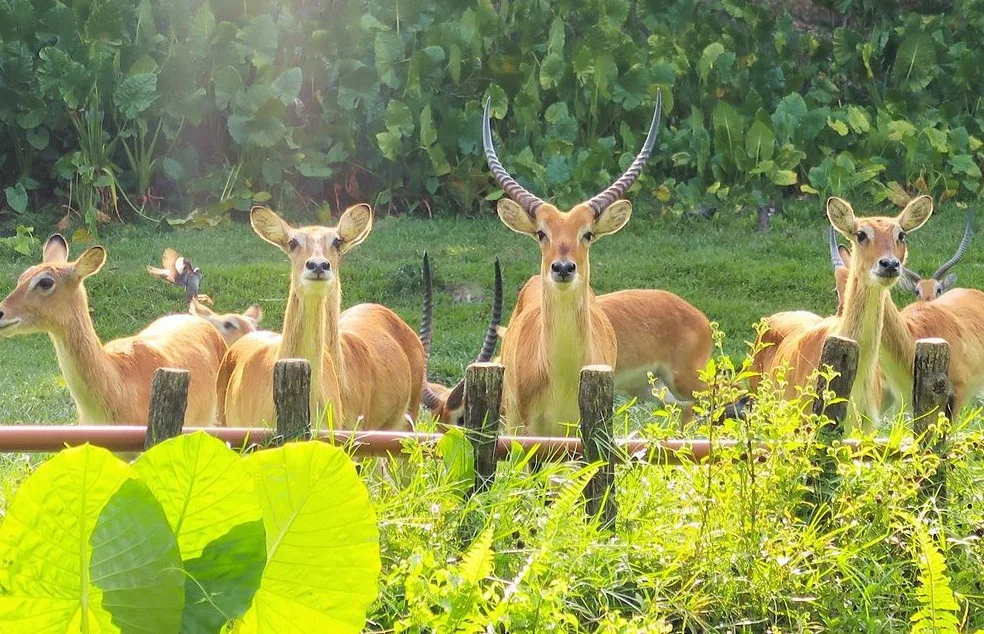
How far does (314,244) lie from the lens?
5.27 metres

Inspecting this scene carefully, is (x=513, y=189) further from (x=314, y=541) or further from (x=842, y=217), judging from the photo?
(x=314, y=541)

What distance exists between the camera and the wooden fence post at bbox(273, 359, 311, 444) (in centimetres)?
359

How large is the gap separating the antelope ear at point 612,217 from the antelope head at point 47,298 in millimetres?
2146

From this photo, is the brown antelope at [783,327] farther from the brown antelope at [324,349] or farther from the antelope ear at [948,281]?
the antelope ear at [948,281]

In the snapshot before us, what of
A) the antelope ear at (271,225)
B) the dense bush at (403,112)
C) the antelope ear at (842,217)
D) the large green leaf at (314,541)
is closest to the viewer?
the large green leaf at (314,541)

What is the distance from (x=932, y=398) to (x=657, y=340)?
3.37m

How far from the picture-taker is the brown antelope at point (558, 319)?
563 centimetres

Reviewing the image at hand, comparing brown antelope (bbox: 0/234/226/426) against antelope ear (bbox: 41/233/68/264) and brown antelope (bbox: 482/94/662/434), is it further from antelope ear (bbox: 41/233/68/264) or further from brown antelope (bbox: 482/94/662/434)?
brown antelope (bbox: 482/94/662/434)

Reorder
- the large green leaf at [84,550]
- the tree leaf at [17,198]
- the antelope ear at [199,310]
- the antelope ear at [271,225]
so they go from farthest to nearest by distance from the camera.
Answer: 1. the tree leaf at [17,198]
2. the antelope ear at [199,310]
3. the antelope ear at [271,225]
4. the large green leaf at [84,550]

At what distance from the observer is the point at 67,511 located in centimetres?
233

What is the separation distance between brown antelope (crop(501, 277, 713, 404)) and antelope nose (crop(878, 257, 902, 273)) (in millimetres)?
1582

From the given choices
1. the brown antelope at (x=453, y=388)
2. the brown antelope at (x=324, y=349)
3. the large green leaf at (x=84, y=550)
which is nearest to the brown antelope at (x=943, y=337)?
the brown antelope at (x=453, y=388)

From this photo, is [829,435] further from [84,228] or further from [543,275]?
[84,228]

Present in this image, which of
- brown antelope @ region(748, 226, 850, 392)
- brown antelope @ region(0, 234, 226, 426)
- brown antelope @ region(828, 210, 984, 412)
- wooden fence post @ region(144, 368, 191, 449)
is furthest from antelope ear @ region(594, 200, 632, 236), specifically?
wooden fence post @ region(144, 368, 191, 449)
